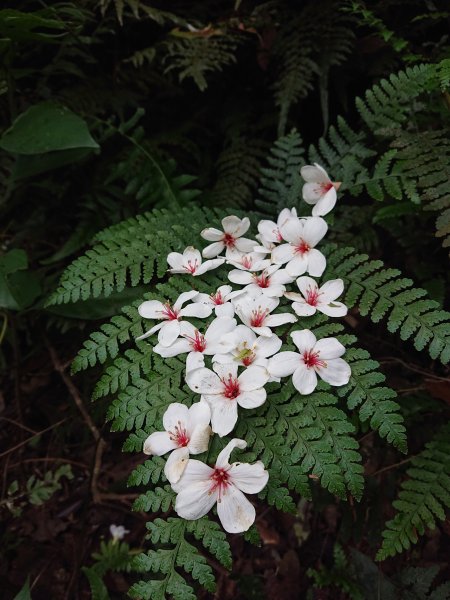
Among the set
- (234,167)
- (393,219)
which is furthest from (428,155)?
(234,167)

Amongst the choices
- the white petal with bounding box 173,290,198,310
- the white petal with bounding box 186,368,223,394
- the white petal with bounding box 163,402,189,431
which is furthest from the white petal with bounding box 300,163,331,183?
the white petal with bounding box 163,402,189,431

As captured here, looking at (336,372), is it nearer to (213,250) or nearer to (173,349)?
(173,349)

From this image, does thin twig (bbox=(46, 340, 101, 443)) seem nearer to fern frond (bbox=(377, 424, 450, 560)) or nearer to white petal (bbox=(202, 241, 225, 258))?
white petal (bbox=(202, 241, 225, 258))

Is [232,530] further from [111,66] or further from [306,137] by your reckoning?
[111,66]

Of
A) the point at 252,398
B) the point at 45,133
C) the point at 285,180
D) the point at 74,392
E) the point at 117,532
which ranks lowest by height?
the point at 117,532

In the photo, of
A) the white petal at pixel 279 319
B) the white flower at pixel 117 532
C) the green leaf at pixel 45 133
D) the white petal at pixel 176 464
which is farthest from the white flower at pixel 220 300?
the white flower at pixel 117 532

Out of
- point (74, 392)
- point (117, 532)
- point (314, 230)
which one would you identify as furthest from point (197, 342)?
point (117, 532)

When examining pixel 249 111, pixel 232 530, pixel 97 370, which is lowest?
pixel 97 370
